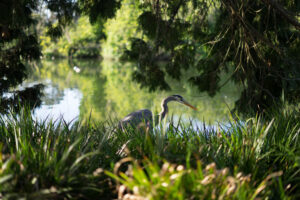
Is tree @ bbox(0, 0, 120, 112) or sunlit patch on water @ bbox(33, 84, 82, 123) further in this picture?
sunlit patch on water @ bbox(33, 84, 82, 123)

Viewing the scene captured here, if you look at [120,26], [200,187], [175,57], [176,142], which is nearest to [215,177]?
[200,187]

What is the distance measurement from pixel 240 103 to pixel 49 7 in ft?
12.1

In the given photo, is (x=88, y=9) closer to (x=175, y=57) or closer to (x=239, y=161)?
(x=175, y=57)

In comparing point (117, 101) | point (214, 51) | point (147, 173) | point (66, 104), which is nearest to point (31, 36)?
point (214, 51)

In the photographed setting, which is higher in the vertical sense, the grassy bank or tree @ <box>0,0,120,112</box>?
tree @ <box>0,0,120,112</box>

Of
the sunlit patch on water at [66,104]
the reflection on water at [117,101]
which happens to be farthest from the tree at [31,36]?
the sunlit patch on water at [66,104]

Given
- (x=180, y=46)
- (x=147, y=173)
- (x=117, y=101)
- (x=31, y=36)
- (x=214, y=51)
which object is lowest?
(x=117, y=101)

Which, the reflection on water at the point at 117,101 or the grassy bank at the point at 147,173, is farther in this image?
the reflection on water at the point at 117,101

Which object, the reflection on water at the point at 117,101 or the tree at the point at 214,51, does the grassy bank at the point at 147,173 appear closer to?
the tree at the point at 214,51

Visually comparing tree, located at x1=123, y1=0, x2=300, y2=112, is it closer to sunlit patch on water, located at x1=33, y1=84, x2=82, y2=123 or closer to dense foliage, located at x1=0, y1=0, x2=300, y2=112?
dense foliage, located at x1=0, y1=0, x2=300, y2=112

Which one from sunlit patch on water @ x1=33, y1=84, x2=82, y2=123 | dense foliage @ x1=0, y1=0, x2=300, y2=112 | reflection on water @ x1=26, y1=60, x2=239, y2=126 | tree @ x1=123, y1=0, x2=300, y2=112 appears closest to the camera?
tree @ x1=123, y1=0, x2=300, y2=112

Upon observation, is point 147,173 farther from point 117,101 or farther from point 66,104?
point 117,101

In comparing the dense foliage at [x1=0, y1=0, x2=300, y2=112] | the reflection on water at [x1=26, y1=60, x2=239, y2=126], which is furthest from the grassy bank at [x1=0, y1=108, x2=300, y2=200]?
the reflection on water at [x1=26, y1=60, x2=239, y2=126]

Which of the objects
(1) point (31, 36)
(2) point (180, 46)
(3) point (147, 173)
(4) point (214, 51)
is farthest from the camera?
(4) point (214, 51)
